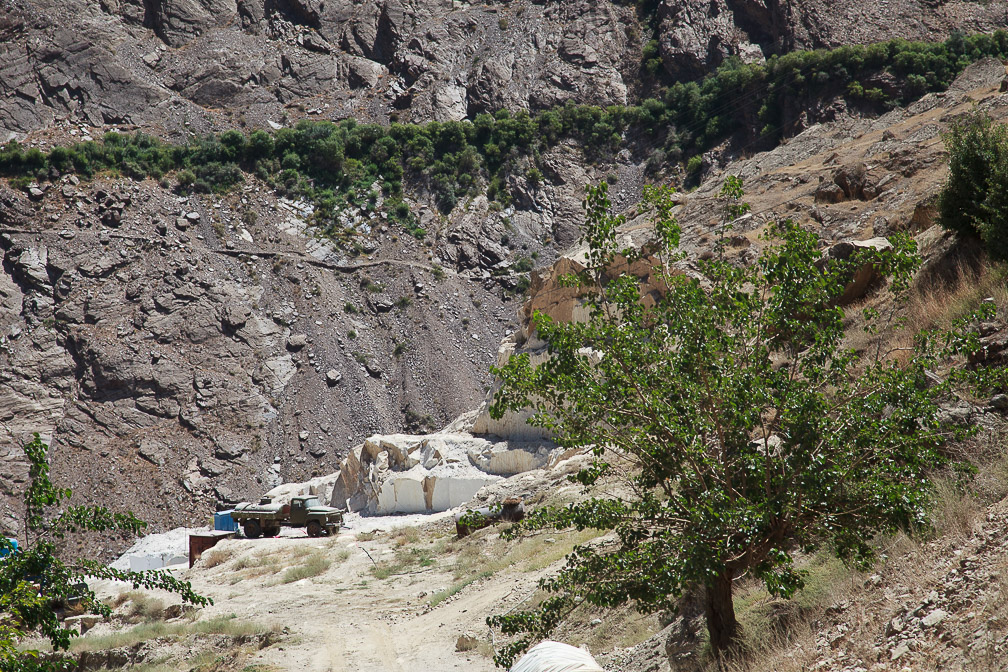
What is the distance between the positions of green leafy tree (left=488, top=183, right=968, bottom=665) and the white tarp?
54.4 inches

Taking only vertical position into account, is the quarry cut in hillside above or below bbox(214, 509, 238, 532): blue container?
above

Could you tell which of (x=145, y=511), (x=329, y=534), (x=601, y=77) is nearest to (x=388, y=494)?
(x=329, y=534)

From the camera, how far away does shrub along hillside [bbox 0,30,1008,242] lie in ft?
168

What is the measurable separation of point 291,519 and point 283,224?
113ft

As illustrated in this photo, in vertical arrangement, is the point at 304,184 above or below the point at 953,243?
above

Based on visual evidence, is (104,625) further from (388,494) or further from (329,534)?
(388,494)

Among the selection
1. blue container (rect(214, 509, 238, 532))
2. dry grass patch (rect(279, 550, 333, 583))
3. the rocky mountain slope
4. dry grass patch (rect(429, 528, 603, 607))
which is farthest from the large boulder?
the rocky mountain slope

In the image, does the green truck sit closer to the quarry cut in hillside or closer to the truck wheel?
the truck wheel

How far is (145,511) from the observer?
36.4m

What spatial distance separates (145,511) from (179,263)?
17048 millimetres

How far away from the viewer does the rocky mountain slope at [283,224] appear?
3925 centimetres

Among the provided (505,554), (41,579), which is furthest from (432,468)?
(41,579)

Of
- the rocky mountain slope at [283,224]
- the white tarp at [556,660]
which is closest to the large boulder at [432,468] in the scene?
the rocky mountain slope at [283,224]

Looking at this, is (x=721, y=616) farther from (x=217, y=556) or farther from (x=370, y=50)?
(x=370, y=50)
